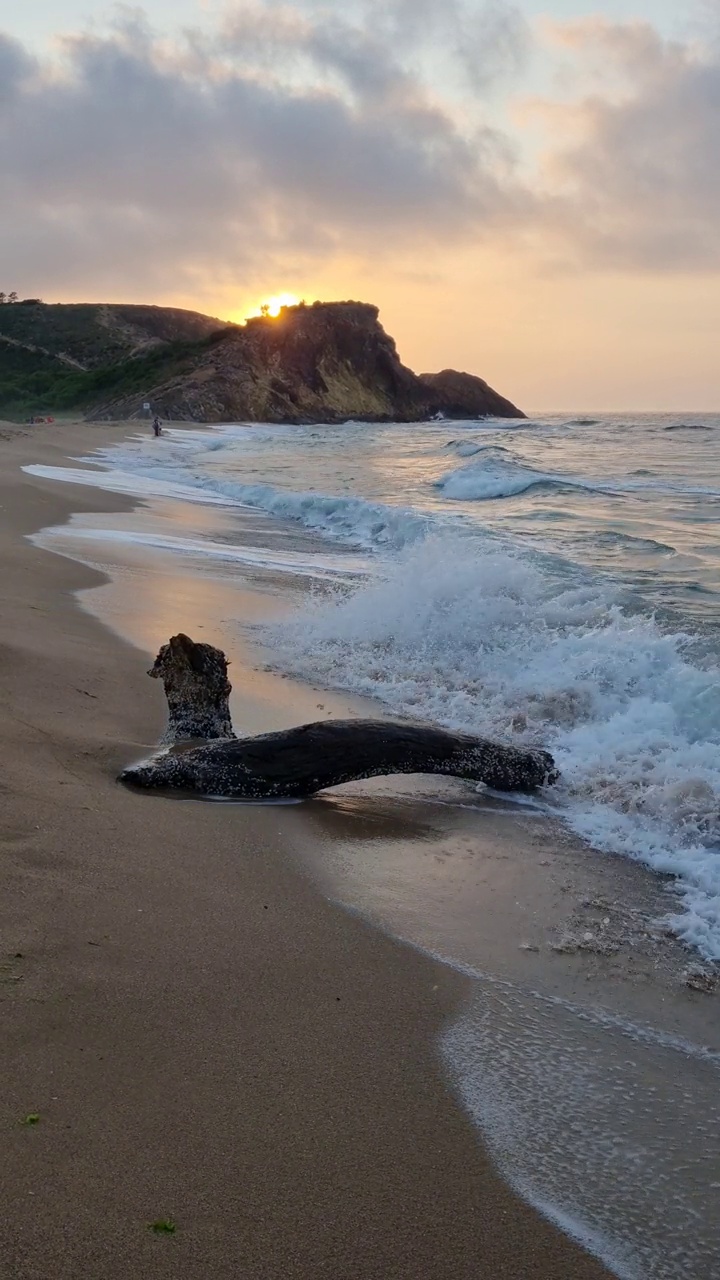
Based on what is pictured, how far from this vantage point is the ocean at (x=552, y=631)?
5.02 meters

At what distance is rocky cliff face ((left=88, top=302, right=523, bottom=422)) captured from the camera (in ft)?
225

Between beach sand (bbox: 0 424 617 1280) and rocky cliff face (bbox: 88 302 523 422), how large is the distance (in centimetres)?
6222

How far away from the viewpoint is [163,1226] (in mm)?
2006

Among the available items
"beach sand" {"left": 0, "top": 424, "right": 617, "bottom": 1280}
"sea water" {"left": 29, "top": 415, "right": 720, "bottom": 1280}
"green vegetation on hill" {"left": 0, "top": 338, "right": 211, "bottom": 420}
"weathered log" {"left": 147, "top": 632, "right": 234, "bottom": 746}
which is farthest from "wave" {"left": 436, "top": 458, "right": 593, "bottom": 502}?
"green vegetation on hill" {"left": 0, "top": 338, "right": 211, "bottom": 420}

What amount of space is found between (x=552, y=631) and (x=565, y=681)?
121cm

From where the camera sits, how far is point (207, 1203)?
2.10 m

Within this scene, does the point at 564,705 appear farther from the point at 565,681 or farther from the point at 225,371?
the point at 225,371

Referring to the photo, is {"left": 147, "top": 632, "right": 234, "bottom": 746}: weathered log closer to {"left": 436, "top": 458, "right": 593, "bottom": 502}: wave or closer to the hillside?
{"left": 436, "top": 458, "right": 593, "bottom": 502}: wave

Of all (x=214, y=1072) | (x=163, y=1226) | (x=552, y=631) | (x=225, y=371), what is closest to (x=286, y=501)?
(x=552, y=631)

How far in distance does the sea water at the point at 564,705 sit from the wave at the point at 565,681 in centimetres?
2

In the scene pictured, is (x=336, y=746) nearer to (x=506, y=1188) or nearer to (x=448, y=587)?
(x=506, y=1188)

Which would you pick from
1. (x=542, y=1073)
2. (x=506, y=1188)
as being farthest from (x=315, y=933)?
(x=506, y=1188)

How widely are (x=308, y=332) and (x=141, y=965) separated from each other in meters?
85.4


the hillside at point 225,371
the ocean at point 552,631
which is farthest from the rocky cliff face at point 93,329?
the ocean at point 552,631
